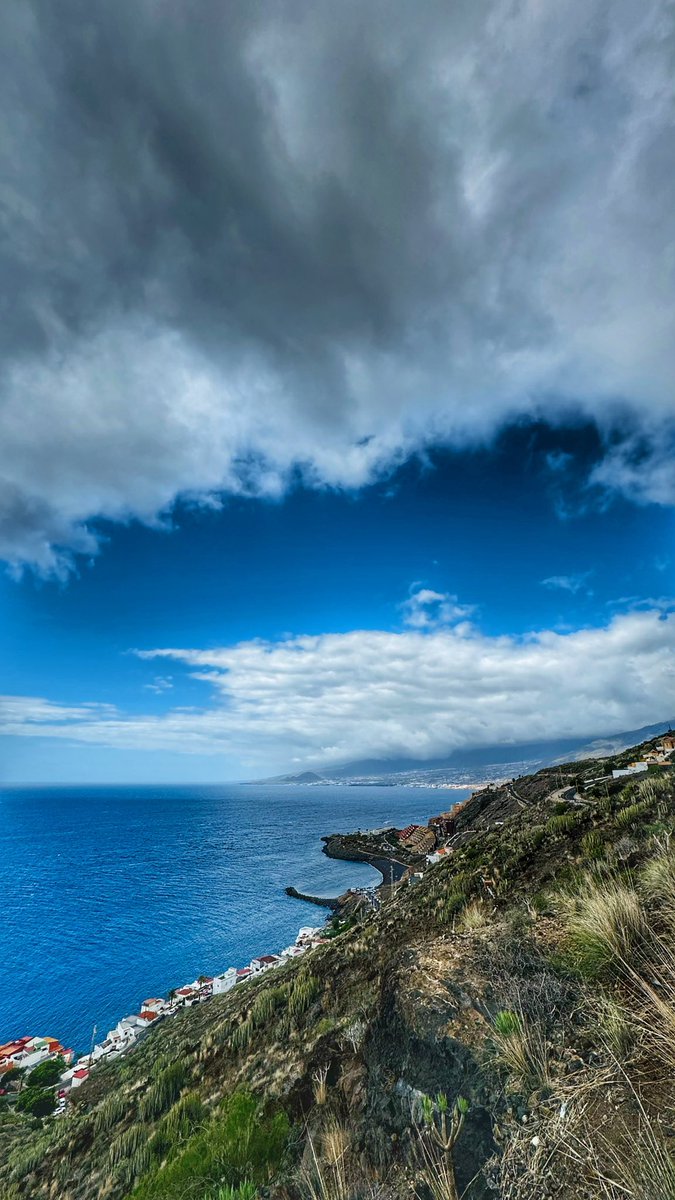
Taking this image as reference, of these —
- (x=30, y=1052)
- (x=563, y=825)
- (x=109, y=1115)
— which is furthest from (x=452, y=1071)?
(x=30, y=1052)

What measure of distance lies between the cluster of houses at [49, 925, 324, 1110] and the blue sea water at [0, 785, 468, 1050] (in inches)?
179

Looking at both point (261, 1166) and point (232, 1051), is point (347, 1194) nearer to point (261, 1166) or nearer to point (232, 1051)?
point (261, 1166)

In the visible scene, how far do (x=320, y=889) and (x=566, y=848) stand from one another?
61348 millimetres

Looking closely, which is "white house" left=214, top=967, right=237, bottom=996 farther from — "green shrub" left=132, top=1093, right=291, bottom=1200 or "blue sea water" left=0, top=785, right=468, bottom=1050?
"green shrub" left=132, top=1093, right=291, bottom=1200

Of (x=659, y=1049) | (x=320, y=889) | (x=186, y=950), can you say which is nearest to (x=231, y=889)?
(x=320, y=889)

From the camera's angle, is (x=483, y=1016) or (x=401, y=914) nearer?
(x=483, y=1016)

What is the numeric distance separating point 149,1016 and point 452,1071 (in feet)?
108

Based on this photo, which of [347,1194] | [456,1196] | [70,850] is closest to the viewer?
[456,1196]

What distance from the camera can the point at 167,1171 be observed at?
577 cm

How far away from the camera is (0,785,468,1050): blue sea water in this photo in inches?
1460

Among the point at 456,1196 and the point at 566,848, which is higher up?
the point at 566,848

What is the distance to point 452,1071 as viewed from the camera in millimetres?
4941

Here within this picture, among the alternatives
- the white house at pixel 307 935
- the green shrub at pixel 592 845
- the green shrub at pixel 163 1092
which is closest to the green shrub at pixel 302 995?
the green shrub at pixel 163 1092

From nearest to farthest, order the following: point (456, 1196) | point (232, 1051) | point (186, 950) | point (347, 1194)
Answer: point (456, 1196) → point (347, 1194) → point (232, 1051) → point (186, 950)
